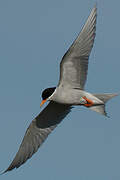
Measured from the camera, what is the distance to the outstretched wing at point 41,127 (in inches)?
605

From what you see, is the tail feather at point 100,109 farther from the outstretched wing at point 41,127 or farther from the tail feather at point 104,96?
the outstretched wing at point 41,127

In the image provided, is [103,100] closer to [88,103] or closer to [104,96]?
[104,96]

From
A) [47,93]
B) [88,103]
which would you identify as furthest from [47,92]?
[88,103]

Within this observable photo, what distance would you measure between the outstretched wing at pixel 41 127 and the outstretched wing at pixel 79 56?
153cm

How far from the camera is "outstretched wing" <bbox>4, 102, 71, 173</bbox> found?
15358mm

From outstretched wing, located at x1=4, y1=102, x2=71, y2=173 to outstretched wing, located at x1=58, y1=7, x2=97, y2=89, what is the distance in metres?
1.53

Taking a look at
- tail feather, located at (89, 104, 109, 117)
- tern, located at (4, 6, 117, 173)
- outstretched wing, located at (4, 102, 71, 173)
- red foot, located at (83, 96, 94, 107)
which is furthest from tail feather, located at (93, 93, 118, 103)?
outstretched wing, located at (4, 102, 71, 173)

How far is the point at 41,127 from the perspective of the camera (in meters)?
15.8

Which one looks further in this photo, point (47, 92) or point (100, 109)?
point (100, 109)

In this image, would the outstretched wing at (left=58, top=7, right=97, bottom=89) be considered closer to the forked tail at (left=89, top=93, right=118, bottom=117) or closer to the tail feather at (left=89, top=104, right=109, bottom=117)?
the forked tail at (left=89, top=93, right=118, bottom=117)

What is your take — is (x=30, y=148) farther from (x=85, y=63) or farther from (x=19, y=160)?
(x=85, y=63)

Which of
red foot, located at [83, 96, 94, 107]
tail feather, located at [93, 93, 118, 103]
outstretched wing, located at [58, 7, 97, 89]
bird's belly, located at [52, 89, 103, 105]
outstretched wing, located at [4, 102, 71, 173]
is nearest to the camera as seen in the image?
outstretched wing, located at [58, 7, 97, 89]

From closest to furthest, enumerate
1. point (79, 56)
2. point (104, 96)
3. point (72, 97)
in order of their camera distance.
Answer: point (79, 56), point (72, 97), point (104, 96)

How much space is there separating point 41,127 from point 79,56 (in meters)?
2.97
